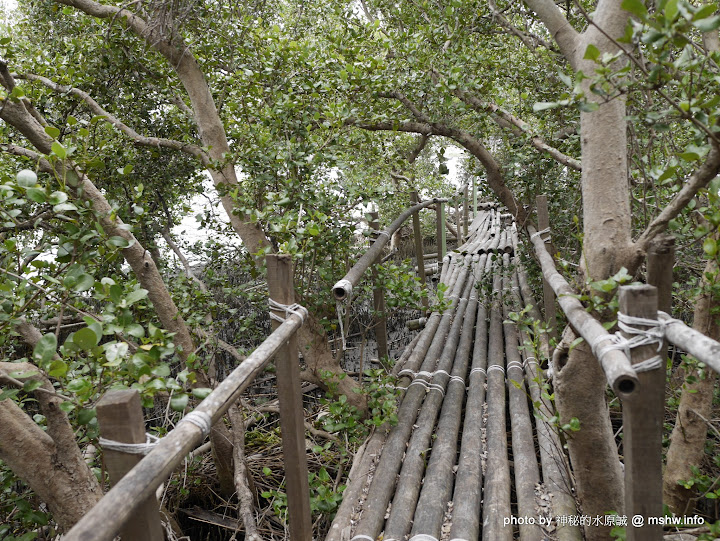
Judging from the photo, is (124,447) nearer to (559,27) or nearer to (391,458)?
(391,458)

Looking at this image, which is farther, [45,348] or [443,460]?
[443,460]

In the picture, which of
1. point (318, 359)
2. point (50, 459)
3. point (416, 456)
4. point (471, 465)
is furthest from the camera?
point (318, 359)

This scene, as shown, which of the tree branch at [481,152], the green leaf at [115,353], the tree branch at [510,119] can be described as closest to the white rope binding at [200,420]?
the green leaf at [115,353]

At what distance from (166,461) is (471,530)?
1396 mm

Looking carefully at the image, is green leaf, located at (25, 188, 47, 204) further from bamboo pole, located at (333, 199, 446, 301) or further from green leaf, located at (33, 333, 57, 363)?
bamboo pole, located at (333, 199, 446, 301)

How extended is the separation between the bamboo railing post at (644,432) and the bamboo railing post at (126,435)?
0.94 m

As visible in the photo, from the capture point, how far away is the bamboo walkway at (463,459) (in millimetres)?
1866

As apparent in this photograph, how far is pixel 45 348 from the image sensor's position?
1.06 meters

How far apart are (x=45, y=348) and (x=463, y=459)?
1815 millimetres

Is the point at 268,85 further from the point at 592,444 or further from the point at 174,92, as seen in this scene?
the point at 592,444

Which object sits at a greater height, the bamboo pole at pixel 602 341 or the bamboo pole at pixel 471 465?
the bamboo pole at pixel 602 341

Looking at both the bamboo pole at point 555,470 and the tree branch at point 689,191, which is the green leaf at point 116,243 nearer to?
the bamboo pole at point 555,470

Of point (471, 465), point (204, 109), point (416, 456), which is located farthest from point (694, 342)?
point (204, 109)

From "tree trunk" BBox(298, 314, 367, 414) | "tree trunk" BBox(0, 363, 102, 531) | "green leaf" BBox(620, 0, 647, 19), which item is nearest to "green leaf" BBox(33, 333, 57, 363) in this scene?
"tree trunk" BBox(0, 363, 102, 531)
